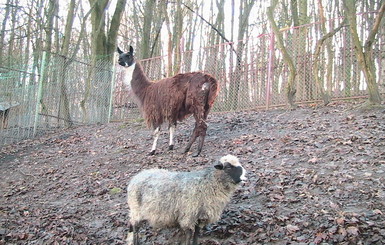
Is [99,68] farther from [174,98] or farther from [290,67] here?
[290,67]

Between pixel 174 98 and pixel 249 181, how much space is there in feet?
10.4

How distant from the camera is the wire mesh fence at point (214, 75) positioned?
943 cm

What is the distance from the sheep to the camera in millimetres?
3902

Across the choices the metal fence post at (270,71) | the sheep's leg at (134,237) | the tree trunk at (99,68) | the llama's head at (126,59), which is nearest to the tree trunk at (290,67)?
the metal fence post at (270,71)

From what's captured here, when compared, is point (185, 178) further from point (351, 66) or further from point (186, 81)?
point (351, 66)

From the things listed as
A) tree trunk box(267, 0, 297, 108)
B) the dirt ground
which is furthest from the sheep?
tree trunk box(267, 0, 297, 108)

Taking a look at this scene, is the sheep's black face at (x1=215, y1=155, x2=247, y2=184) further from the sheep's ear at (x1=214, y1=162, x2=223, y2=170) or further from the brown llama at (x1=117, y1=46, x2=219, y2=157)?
the brown llama at (x1=117, y1=46, x2=219, y2=157)

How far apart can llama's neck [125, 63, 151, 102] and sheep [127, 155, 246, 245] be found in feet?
15.1

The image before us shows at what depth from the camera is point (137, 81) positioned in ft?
28.4

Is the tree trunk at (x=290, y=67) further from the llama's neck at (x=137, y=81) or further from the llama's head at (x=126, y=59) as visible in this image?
the llama's head at (x=126, y=59)

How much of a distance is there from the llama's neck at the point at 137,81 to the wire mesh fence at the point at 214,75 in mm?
211

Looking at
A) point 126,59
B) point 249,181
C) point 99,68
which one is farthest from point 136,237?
point 99,68

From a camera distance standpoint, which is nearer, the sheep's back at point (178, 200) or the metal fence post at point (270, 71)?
the sheep's back at point (178, 200)

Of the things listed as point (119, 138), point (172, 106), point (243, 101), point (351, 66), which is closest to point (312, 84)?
point (351, 66)
